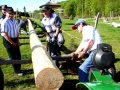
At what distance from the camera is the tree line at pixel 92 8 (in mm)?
59094

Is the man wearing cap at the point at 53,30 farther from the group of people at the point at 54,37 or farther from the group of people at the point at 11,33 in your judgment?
the group of people at the point at 11,33

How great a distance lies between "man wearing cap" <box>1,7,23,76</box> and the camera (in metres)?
6.32

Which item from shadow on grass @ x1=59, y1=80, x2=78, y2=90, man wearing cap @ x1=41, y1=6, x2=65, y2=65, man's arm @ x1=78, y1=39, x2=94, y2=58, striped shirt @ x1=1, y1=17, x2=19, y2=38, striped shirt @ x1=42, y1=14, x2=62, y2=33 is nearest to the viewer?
man's arm @ x1=78, y1=39, x2=94, y2=58

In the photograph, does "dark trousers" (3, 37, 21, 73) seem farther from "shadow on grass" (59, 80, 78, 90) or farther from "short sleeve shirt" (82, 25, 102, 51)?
"short sleeve shirt" (82, 25, 102, 51)

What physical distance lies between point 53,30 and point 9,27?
1643mm

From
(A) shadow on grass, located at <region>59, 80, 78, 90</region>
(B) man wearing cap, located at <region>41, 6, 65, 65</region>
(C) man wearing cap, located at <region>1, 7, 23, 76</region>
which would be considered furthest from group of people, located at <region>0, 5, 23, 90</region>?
(A) shadow on grass, located at <region>59, 80, 78, 90</region>

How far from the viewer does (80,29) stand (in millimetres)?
5004

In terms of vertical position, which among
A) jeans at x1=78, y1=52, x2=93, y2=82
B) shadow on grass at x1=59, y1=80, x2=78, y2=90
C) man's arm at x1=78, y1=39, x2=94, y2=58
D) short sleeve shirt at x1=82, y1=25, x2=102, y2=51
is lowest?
shadow on grass at x1=59, y1=80, x2=78, y2=90

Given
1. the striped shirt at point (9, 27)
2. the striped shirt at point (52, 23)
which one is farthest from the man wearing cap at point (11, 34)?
the striped shirt at point (52, 23)

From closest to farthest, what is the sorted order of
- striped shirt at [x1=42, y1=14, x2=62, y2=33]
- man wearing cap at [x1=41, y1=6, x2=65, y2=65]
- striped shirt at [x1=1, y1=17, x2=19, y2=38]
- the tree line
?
1. striped shirt at [x1=1, y1=17, x2=19, y2=38]
2. man wearing cap at [x1=41, y1=6, x2=65, y2=65]
3. striped shirt at [x1=42, y1=14, x2=62, y2=33]
4. the tree line

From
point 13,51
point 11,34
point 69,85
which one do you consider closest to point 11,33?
point 11,34

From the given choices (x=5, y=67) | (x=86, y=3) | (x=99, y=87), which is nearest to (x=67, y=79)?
(x=5, y=67)

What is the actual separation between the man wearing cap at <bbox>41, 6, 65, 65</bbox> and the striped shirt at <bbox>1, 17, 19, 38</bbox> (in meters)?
1.20

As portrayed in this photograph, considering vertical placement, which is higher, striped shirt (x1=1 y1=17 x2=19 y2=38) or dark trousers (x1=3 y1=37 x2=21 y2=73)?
striped shirt (x1=1 y1=17 x2=19 y2=38)
